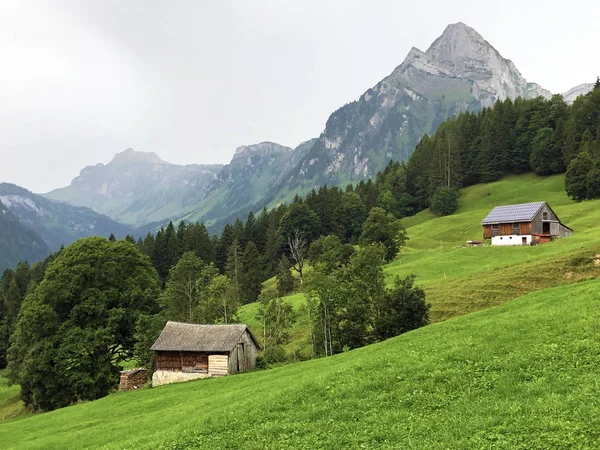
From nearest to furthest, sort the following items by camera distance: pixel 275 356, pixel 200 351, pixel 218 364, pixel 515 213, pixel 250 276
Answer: pixel 218 364, pixel 200 351, pixel 275 356, pixel 515 213, pixel 250 276

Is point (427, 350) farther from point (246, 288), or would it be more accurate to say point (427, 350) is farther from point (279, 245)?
point (279, 245)

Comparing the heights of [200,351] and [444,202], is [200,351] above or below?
below

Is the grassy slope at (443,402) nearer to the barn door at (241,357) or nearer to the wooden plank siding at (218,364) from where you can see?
the wooden plank siding at (218,364)

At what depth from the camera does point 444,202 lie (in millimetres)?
119938

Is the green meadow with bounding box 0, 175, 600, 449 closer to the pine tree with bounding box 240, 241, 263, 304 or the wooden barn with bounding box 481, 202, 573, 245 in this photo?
the wooden barn with bounding box 481, 202, 573, 245

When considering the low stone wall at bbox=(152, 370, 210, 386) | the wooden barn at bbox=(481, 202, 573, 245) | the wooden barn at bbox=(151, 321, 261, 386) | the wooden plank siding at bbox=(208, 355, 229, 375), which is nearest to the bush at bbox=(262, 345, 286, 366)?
the wooden barn at bbox=(151, 321, 261, 386)

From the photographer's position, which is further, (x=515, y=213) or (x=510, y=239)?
(x=515, y=213)

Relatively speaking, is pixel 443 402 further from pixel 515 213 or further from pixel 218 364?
pixel 515 213

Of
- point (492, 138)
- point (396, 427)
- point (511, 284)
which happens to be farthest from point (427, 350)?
point (492, 138)

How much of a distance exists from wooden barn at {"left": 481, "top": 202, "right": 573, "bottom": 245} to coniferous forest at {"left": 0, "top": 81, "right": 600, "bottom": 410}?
1778 cm

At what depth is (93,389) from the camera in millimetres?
49656

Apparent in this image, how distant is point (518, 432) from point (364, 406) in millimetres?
5845

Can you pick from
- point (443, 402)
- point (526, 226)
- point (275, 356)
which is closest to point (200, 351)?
A: point (275, 356)

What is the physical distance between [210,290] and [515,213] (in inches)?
2201
